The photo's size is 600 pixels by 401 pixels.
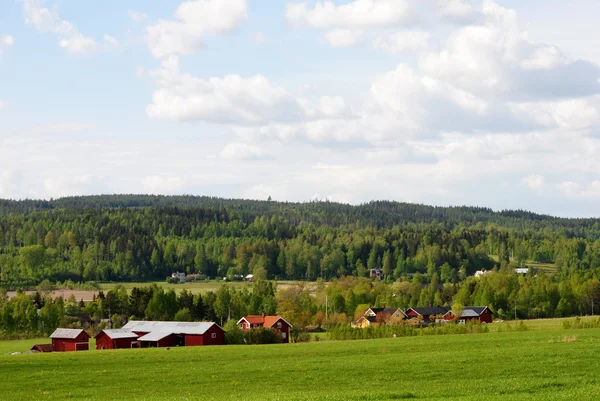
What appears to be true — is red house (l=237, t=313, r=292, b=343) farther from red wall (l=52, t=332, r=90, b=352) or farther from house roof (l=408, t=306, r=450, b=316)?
house roof (l=408, t=306, r=450, b=316)

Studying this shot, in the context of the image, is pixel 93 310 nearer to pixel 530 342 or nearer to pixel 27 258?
pixel 530 342

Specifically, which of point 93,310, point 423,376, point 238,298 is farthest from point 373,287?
point 423,376

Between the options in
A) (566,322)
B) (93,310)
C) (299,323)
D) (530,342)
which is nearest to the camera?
(530,342)

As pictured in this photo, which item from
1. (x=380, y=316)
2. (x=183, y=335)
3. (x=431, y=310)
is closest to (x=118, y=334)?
(x=183, y=335)

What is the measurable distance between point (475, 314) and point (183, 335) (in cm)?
5262

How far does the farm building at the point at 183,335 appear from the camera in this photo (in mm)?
75750

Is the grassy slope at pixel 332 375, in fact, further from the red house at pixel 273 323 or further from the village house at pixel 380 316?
the village house at pixel 380 316

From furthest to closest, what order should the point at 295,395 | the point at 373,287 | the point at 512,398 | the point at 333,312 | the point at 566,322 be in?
the point at 373,287 < the point at 333,312 < the point at 566,322 < the point at 295,395 < the point at 512,398

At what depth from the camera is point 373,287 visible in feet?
452

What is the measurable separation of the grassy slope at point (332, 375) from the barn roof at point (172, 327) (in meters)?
29.2

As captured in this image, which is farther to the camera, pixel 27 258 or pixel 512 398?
pixel 27 258

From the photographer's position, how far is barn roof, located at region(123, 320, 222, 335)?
7744 cm

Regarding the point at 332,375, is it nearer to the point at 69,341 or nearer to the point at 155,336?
the point at 155,336

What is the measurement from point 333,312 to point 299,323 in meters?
22.1
